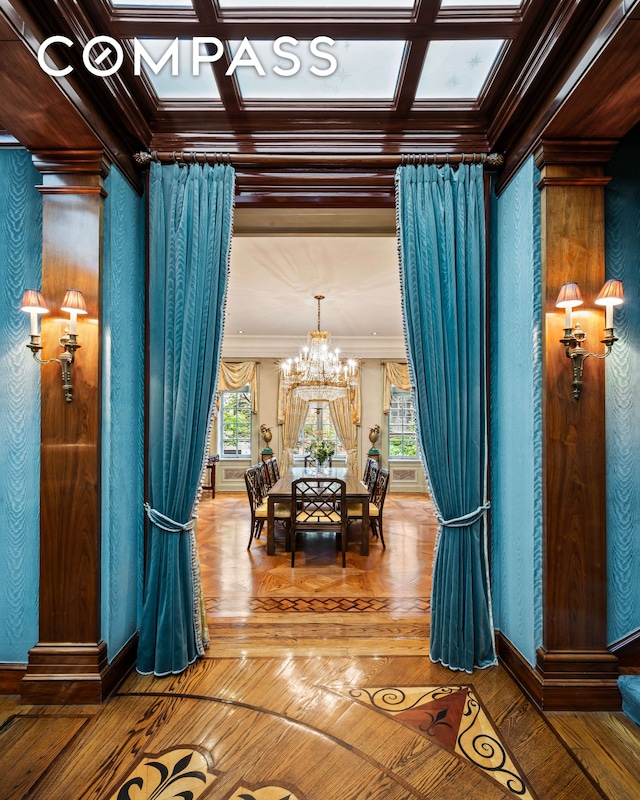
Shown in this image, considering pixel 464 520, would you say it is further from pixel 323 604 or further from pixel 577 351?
pixel 323 604

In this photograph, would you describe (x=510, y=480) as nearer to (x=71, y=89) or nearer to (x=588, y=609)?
(x=588, y=609)

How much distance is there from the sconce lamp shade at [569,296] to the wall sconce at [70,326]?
2150mm

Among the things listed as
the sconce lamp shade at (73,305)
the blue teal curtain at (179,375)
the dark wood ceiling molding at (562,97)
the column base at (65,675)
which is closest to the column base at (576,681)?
the blue teal curtain at (179,375)

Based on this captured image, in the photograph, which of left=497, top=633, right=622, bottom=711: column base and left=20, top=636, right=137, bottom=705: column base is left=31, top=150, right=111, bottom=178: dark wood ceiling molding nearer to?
left=20, top=636, right=137, bottom=705: column base

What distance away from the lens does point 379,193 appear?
2.70m

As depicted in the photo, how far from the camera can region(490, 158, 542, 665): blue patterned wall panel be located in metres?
2.21

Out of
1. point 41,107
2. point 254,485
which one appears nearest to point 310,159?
point 41,107

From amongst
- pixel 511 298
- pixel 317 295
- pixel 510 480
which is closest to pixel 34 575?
pixel 510 480

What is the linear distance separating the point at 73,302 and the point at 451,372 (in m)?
1.89

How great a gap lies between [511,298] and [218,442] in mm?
7412

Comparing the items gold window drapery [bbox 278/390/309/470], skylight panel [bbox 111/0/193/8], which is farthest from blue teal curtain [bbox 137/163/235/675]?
gold window drapery [bbox 278/390/309/470]

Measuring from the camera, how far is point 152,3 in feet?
5.96

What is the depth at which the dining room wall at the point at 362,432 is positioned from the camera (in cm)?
904

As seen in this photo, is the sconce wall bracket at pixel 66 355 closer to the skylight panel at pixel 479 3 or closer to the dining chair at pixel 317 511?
the skylight panel at pixel 479 3
